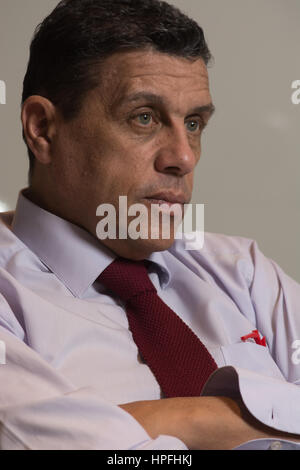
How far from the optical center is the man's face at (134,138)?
1.52 meters

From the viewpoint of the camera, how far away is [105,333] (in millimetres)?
1478

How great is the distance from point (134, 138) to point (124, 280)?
30 centimetres

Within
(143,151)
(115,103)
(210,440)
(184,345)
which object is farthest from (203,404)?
(115,103)

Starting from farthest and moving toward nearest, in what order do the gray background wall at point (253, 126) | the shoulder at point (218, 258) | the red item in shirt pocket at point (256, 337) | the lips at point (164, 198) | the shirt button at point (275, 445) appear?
1. the gray background wall at point (253, 126)
2. the shoulder at point (218, 258)
3. the red item in shirt pocket at point (256, 337)
4. the lips at point (164, 198)
5. the shirt button at point (275, 445)

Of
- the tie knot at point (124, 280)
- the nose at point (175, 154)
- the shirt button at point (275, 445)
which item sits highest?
the nose at point (175, 154)

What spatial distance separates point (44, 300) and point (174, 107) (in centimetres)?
48

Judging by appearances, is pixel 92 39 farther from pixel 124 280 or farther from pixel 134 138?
pixel 124 280

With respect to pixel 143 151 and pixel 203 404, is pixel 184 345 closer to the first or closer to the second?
pixel 203 404

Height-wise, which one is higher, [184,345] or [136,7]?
[136,7]

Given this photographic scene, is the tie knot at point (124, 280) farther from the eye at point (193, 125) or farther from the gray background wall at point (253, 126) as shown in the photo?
the gray background wall at point (253, 126)

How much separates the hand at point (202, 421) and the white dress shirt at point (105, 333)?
0.02 metres

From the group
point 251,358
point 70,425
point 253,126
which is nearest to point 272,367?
point 251,358

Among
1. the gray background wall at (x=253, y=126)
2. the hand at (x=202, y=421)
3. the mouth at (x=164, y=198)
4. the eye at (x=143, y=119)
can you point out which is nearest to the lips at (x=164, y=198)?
the mouth at (x=164, y=198)

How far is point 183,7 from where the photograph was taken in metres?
2.23
